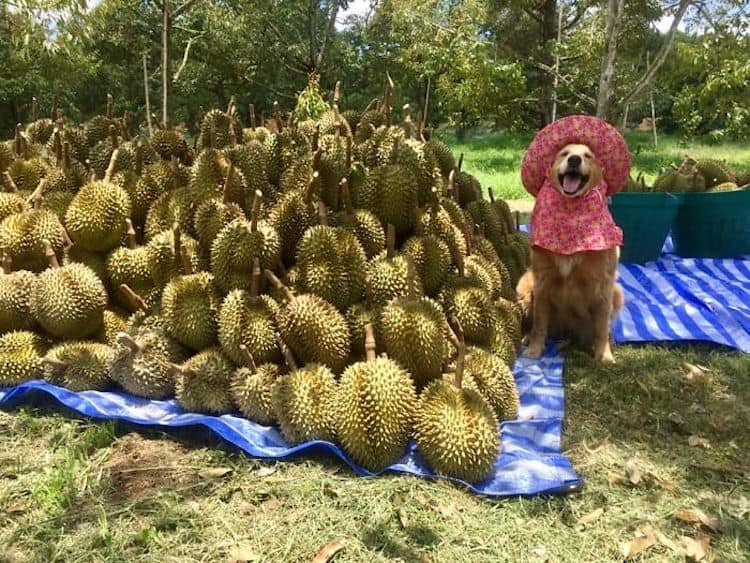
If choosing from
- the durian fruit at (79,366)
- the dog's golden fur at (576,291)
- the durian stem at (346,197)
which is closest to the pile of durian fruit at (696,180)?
the dog's golden fur at (576,291)

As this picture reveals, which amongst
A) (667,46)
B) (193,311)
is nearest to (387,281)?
(193,311)

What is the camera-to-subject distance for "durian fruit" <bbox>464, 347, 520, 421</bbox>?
2762 millimetres

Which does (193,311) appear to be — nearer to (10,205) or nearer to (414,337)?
(414,337)

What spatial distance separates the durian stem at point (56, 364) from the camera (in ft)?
9.73

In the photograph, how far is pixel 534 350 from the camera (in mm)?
3734

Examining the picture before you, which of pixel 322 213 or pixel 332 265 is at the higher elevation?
pixel 322 213

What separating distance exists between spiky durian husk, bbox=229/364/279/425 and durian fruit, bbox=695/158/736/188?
5347 millimetres

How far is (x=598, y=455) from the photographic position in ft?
8.67

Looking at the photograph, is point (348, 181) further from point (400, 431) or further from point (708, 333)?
point (708, 333)

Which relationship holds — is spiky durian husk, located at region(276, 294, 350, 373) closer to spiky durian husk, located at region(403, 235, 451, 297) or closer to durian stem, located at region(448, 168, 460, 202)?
spiky durian husk, located at region(403, 235, 451, 297)

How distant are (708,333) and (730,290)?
1201 millimetres

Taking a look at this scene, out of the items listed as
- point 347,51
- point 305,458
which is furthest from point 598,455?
point 347,51

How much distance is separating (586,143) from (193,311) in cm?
244

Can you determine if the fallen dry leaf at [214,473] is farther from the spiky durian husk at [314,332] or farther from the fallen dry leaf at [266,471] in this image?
the spiky durian husk at [314,332]
